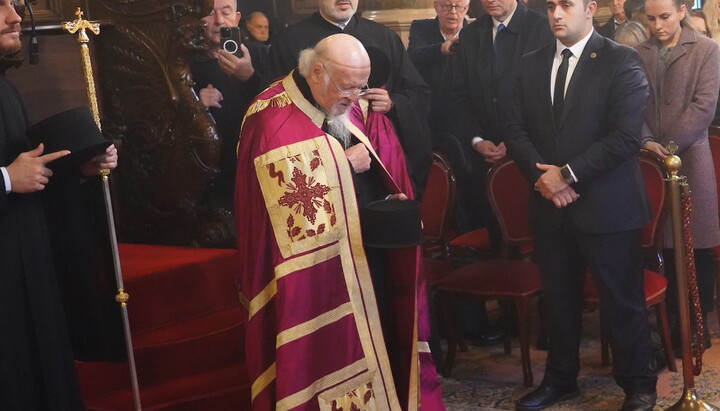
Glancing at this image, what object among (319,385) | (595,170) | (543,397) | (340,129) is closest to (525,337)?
(543,397)

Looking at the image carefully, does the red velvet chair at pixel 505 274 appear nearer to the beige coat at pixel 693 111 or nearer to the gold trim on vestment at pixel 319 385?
the beige coat at pixel 693 111

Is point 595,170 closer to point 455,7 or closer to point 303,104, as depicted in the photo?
point 303,104

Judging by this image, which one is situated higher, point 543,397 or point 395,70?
point 395,70

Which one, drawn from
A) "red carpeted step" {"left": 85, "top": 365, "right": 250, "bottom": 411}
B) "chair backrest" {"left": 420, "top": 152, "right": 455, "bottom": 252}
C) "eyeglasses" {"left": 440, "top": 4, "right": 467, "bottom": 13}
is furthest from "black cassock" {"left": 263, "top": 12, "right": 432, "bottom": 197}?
"red carpeted step" {"left": 85, "top": 365, "right": 250, "bottom": 411}

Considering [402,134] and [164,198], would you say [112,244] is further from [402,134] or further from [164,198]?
[402,134]

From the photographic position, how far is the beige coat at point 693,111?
5.20 metres

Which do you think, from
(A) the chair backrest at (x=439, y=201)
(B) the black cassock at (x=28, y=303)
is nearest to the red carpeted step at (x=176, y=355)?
(B) the black cassock at (x=28, y=303)

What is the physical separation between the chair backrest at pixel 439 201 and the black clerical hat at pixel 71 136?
2.31 metres

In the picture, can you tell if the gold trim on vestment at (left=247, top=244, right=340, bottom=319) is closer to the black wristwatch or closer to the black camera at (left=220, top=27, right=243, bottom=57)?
the black wristwatch

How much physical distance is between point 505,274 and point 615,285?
2.80ft

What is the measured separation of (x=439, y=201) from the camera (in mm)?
5637

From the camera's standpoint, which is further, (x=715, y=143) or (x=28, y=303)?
(x=715, y=143)

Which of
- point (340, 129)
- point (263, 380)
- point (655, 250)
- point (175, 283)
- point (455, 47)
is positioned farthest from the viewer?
point (455, 47)

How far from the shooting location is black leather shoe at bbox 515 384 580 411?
4785 mm
